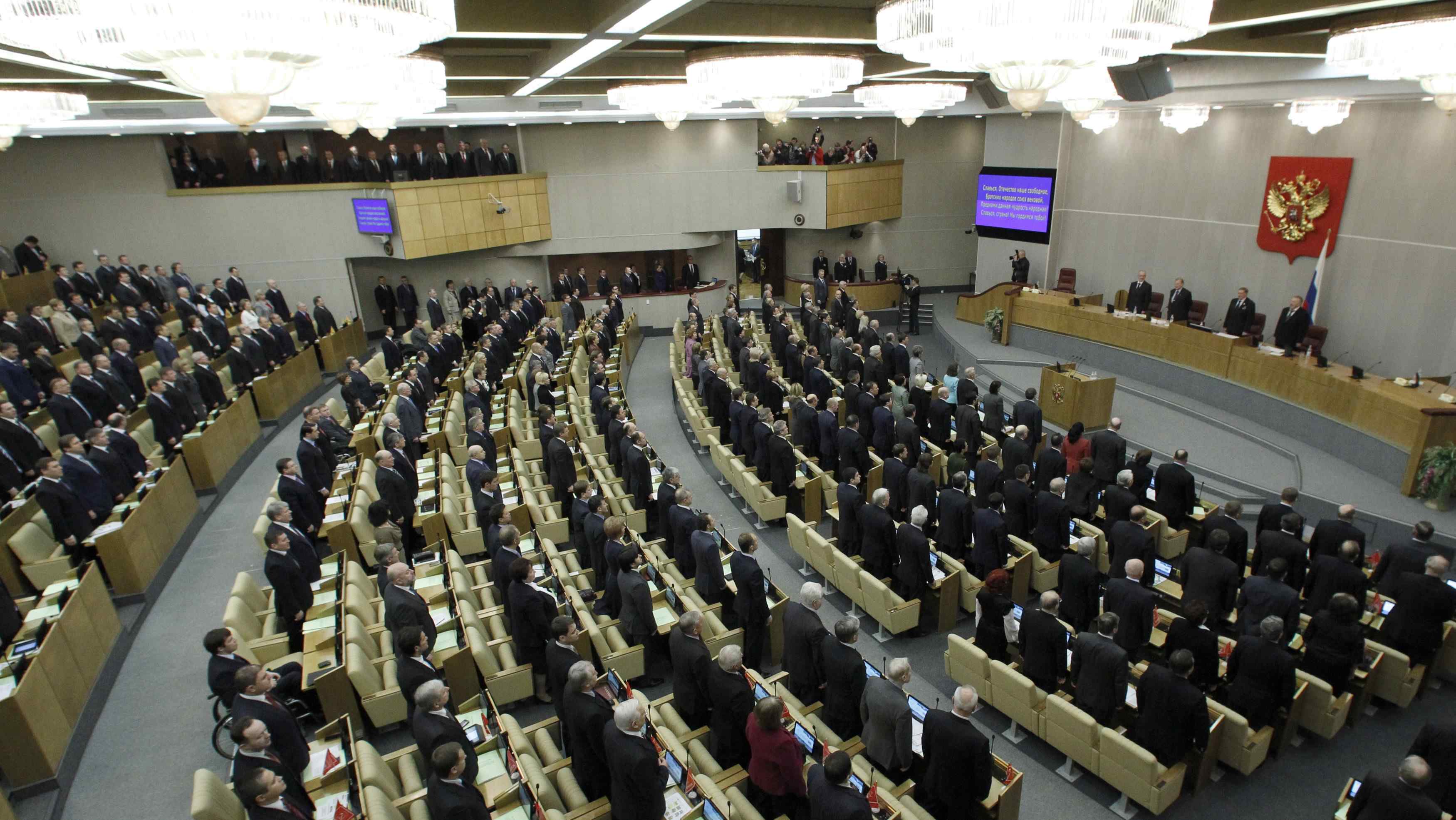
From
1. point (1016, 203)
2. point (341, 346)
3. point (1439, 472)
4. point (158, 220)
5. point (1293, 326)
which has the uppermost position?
point (158, 220)

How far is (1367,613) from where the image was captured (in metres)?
6.54

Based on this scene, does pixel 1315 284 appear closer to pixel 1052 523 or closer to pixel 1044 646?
pixel 1052 523

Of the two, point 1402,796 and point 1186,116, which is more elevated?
point 1186,116

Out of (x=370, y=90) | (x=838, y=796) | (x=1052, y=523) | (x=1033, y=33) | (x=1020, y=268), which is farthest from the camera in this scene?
(x=1020, y=268)

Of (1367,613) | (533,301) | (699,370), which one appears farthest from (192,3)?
(533,301)

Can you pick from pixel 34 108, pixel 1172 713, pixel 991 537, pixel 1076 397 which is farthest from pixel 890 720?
pixel 34 108

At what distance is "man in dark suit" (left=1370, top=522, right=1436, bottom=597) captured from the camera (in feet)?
20.4

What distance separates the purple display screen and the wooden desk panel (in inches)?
634

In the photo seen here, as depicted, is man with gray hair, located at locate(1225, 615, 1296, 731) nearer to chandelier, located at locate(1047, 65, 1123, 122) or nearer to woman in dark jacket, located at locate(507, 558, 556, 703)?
woman in dark jacket, located at locate(507, 558, 556, 703)

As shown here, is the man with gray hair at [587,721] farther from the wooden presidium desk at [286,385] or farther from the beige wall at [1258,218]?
the beige wall at [1258,218]

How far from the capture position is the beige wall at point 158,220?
49.8 feet

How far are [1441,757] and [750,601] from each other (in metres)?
4.47

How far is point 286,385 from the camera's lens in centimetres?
1167

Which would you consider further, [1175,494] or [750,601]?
[1175,494]
